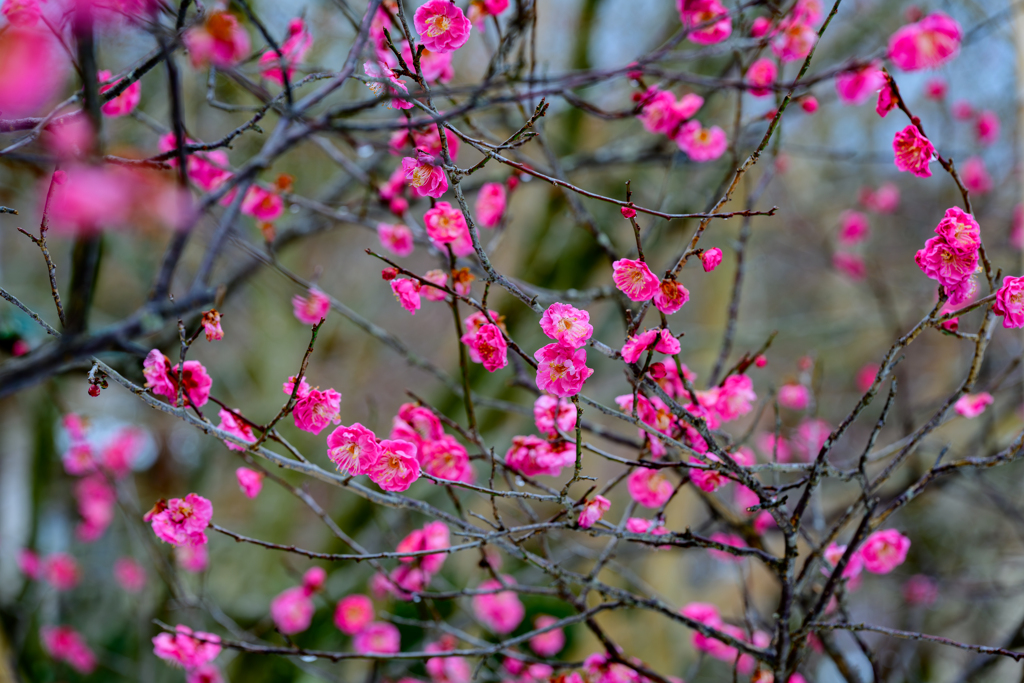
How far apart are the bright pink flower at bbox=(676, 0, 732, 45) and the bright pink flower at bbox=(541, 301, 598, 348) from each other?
3.53 ft

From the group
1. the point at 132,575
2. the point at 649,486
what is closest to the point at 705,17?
the point at 649,486

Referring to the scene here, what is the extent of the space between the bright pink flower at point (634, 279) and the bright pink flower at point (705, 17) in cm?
96

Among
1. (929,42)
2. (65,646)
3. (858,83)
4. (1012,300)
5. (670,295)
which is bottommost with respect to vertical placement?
(65,646)

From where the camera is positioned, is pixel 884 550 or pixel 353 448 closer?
pixel 353 448

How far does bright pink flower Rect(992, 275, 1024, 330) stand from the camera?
111 centimetres

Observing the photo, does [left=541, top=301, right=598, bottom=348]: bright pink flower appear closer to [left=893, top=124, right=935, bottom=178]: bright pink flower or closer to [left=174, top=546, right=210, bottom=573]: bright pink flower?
[left=893, top=124, right=935, bottom=178]: bright pink flower

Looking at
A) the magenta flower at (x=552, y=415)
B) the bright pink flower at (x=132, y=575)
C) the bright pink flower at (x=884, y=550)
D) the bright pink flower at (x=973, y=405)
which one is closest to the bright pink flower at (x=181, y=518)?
the magenta flower at (x=552, y=415)

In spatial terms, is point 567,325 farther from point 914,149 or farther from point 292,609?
point 292,609

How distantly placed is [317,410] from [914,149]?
53.8 inches

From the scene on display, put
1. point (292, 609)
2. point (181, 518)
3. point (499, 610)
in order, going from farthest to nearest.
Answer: point (499, 610), point (292, 609), point (181, 518)

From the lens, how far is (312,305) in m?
1.62

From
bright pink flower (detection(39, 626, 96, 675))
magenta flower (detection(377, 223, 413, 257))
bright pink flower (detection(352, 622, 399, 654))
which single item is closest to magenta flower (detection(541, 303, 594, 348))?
magenta flower (detection(377, 223, 413, 257))

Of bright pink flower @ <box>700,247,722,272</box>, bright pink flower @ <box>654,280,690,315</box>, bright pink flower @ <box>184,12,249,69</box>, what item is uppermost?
bright pink flower @ <box>700,247,722,272</box>

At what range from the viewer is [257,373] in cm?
469
